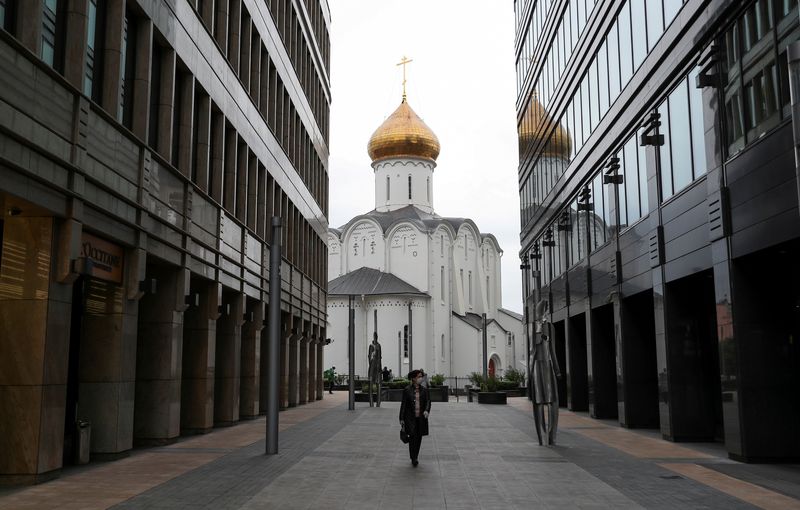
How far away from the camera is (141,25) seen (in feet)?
52.6

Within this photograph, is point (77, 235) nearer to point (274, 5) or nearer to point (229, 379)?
point (229, 379)

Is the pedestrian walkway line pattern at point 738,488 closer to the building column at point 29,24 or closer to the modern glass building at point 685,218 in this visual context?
the modern glass building at point 685,218

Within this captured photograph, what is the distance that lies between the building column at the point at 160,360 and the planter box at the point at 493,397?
2231 cm

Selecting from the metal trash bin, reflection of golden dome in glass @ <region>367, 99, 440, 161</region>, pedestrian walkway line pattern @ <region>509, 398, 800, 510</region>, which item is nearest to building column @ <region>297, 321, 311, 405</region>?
pedestrian walkway line pattern @ <region>509, 398, 800, 510</region>

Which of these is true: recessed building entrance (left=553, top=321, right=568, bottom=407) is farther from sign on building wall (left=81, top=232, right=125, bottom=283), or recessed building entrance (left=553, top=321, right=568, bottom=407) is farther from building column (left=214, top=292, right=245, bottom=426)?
sign on building wall (left=81, top=232, right=125, bottom=283)

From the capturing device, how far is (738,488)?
1171 centimetres

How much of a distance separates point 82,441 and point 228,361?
922cm

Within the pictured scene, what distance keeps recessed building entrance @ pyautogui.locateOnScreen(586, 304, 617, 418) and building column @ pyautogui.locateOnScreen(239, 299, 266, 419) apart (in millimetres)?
10851

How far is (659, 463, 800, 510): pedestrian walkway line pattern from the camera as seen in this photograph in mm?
10375

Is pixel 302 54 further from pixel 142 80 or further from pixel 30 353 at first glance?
pixel 30 353

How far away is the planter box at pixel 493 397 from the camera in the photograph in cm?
3775

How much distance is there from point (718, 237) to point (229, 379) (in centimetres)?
1349

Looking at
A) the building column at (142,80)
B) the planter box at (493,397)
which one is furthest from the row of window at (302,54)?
the planter box at (493,397)

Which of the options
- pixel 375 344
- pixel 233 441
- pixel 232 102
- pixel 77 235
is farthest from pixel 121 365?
pixel 375 344
